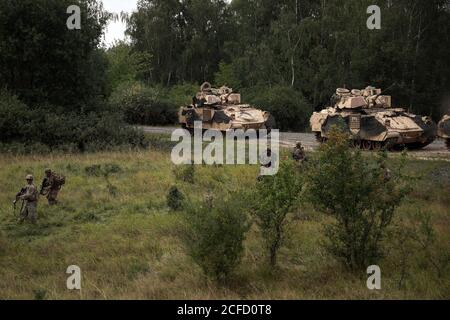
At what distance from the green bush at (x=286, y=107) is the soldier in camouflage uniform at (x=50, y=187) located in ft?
71.4

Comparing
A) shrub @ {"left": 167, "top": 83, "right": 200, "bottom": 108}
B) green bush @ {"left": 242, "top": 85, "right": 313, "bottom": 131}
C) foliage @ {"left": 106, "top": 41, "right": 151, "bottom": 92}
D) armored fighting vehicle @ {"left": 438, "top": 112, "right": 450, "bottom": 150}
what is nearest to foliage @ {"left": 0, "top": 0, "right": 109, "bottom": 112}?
green bush @ {"left": 242, "top": 85, "right": 313, "bottom": 131}

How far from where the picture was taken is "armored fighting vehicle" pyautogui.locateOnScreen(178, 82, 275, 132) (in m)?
25.2

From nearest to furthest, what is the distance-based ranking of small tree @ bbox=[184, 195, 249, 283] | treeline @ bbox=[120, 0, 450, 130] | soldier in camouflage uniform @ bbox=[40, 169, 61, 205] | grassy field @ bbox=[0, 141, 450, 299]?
grassy field @ bbox=[0, 141, 450, 299]
small tree @ bbox=[184, 195, 249, 283]
soldier in camouflage uniform @ bbox=[40, 169, 61, 205]
treeline @ bbox=[120, 0, 450, 130]

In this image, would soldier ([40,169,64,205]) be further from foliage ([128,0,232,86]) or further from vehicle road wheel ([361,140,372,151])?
foliage ([128,0,232,86])

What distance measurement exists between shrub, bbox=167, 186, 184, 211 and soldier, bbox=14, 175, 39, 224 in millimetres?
2999

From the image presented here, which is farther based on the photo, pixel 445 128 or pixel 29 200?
pixel 445 128

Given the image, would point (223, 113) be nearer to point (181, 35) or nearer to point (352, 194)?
point (352, 194)

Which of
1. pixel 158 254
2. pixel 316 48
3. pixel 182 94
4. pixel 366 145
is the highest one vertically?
pixel 316 48

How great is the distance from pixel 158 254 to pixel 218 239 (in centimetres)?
199

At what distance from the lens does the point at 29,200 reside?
467 inches

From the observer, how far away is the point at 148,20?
50688 mm

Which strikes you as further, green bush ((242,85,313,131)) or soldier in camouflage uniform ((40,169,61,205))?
green bush ((242,85,313,131))

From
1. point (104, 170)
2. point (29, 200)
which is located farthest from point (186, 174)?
point (29, 200)
